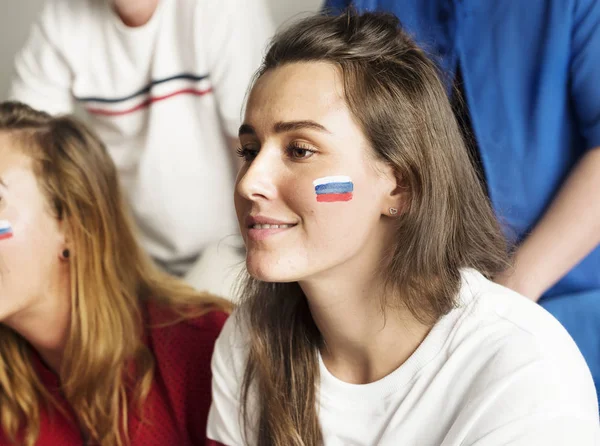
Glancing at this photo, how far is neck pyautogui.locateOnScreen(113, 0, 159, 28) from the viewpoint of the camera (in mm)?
1463

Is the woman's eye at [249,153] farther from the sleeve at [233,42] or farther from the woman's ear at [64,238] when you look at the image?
the sleeve at [233,42]

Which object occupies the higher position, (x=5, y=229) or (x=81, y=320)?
(x=5, y=229)

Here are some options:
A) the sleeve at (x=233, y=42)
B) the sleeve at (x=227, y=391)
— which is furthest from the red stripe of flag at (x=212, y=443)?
the sleeve at (x=233, y=42)

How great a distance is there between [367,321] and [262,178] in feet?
0.72

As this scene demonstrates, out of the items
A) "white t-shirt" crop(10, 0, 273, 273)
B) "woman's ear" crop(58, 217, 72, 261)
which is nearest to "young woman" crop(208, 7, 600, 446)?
"woman's ear" crop(58, 217, 72, 261)

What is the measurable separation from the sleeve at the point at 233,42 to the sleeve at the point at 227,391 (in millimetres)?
521

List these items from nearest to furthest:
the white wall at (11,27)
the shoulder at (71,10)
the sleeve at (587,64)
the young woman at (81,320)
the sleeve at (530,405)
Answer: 1. the sleeve at (530,405)
2. the sleeve at (587,64)
3. the young woman at (81,320)
4. the shoulder at (71,10)
5. the white wall at (11,27)

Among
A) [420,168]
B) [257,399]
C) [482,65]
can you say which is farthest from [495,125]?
[257,399]

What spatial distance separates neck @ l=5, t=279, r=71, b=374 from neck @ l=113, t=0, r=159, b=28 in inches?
22.1

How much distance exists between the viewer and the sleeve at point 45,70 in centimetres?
156

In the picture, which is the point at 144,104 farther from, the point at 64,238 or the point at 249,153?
the point at 249,153

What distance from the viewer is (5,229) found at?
3.66ft

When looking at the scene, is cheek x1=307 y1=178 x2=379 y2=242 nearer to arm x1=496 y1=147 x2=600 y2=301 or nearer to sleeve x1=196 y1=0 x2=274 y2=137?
arm x1=496 y1=147 x2=600 y2=301

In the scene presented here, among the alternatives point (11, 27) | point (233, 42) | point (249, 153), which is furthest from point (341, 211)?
point (11, 27)
